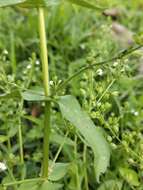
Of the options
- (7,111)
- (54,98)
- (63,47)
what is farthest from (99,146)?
(63,47)

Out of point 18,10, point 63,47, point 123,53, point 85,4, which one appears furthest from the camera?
point 18,10

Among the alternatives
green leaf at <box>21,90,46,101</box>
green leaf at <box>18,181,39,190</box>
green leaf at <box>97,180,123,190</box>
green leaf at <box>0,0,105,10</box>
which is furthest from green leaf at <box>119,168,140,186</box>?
green leaf at <box>0,0,105,10</box>

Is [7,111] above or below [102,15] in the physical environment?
below

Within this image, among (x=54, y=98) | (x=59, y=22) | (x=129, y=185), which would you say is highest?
(x=59, y=22)

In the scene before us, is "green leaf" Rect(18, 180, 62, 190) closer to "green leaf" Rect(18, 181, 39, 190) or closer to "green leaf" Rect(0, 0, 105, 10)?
"green leaf" Rect(18, 181, 39, 190)

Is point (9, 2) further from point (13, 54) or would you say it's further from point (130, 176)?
point (13, 54)

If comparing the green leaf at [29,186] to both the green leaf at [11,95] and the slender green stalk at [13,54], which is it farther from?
the slender green stalk at [13,54]

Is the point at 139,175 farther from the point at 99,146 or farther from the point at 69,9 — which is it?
the point at 69,9

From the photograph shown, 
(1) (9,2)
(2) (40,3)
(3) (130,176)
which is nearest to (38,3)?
(2) (40,3)
